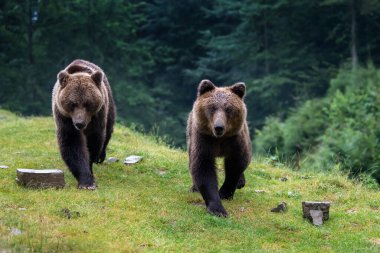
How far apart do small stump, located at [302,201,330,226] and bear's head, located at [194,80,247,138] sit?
113 cm

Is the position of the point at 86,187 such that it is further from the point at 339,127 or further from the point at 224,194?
the point at 339,127

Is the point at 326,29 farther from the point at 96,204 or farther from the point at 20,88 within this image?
the point at 96,204

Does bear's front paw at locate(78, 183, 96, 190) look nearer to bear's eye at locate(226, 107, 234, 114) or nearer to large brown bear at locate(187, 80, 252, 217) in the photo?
large brown bear at locate(187, 80, 252, 217)

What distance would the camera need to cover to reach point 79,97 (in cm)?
736

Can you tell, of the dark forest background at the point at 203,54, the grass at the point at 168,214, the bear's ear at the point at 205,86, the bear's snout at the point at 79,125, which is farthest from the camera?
the dark forest background at the point at 203,54

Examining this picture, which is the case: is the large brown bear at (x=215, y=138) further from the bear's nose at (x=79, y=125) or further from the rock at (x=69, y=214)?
the rock at (x=69, y=214)

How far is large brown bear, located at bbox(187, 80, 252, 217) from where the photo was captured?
675cm

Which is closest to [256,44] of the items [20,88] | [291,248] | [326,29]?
[326,29]

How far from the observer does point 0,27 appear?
87.5 ft

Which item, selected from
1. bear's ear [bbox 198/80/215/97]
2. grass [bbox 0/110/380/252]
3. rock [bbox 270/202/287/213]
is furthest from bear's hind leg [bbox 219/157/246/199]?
bear's ear [bbox 198/80/215/97]

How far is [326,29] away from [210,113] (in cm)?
2588

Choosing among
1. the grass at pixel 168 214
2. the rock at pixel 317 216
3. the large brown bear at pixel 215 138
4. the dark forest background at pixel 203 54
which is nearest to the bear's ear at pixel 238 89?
the large brown bear at pixel 215 138

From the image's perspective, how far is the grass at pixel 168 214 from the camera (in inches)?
221

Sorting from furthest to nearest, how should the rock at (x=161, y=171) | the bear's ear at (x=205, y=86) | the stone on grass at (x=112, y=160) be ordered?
the stone on grass at (x=112, y=160) → the rock at (x=161, y=171) → the bear's ear at (x=205, y=86)
